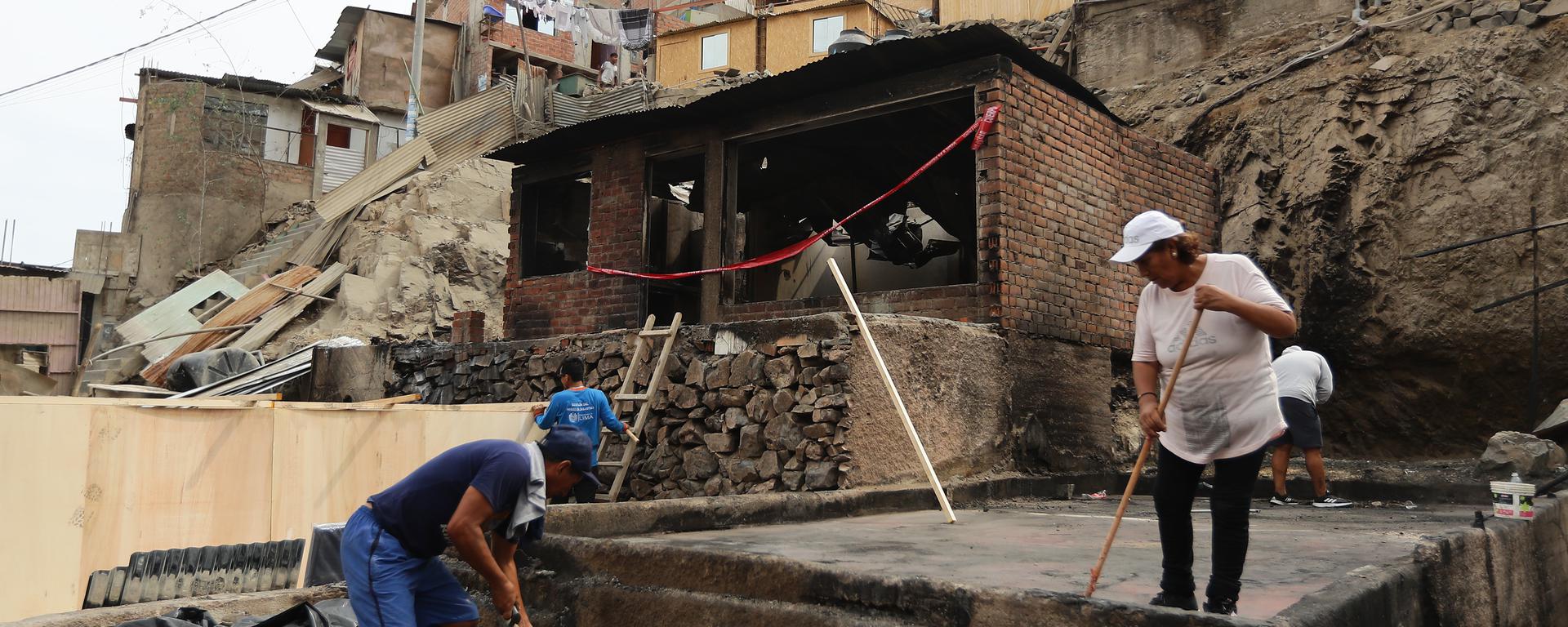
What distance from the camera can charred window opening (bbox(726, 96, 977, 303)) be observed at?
10.1 m

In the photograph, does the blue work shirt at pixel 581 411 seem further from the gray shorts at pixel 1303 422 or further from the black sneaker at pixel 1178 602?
the black sneaker at pixel 1178 602

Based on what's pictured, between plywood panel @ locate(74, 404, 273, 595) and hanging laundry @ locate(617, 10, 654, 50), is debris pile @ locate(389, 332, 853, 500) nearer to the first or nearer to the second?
plywood panel @ locate(74, 404, 273, 595)

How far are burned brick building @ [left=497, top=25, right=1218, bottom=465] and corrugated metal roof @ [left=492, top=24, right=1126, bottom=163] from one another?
0.09ft

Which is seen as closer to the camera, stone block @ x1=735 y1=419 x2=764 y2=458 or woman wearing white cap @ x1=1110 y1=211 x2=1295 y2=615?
woman wearing white cap @ x1=1110 y1=211 x2=1295 y2=615

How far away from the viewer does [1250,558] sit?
3.98 metres

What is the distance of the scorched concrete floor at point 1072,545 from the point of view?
3.43 meters

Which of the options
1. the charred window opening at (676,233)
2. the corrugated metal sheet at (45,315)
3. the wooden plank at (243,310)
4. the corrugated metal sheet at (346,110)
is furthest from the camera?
the corrugated metal sheet at (346,110)

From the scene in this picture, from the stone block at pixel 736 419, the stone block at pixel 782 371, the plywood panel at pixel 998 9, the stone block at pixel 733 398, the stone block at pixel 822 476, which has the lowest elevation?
the stone block at pixel 822 476

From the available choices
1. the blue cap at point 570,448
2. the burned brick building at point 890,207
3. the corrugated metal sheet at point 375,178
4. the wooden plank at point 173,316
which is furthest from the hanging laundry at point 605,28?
the blue cap at point 570,448

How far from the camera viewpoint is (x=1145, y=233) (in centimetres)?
284

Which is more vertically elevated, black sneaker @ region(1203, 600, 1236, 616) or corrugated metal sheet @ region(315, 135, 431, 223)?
corrugated metal sheet @ region(315, 135, 431, 223)

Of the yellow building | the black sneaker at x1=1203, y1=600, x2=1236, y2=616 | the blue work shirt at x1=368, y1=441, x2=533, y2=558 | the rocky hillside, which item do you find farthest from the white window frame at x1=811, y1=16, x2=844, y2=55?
the black sneaker at x1=1203, y1=600, x2=1236, y2=616

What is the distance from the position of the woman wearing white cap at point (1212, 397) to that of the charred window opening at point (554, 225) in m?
8.99

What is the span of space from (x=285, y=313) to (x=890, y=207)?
13.8m
